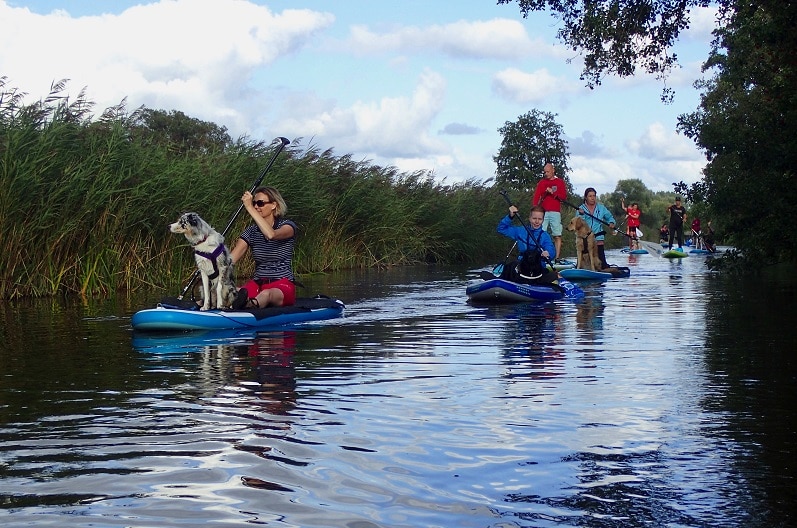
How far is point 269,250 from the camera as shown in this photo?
13.1 m

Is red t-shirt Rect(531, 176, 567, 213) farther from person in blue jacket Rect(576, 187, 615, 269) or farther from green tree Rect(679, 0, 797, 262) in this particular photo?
green tree Rect(679, 0, 797, 262)

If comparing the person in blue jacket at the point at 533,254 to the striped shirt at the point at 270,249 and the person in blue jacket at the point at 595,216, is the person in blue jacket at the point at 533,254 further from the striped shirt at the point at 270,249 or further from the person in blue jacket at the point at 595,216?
the person in blue jacket at the point at 595,216

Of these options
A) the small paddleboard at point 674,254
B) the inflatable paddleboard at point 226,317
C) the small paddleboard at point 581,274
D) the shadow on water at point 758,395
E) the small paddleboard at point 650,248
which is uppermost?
the small paddleboard at point 650,248

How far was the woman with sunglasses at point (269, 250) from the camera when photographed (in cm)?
1280

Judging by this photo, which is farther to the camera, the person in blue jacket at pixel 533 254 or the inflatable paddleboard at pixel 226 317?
the person in blue jacket at pixel 533 254

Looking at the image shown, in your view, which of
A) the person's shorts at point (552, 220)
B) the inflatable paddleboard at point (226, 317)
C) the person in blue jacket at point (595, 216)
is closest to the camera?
the inflatable paddleboard at point (226, 317)

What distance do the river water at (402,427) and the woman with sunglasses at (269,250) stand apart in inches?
31.5

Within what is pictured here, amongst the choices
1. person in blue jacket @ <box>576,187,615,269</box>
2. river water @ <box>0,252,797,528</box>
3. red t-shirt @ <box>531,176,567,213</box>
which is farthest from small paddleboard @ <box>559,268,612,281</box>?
river water @ <box>0,252,797,528</box>

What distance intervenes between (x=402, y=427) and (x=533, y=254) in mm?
10521

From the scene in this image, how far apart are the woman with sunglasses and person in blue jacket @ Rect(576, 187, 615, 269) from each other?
10.9 m

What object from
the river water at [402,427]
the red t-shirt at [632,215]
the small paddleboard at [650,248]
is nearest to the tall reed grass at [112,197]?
the river water at [402,427]

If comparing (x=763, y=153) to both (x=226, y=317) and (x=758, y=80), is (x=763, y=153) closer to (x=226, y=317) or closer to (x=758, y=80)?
(x=758, y=80)

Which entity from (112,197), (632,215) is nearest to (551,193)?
(112,197)

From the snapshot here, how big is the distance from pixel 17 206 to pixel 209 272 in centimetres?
504
